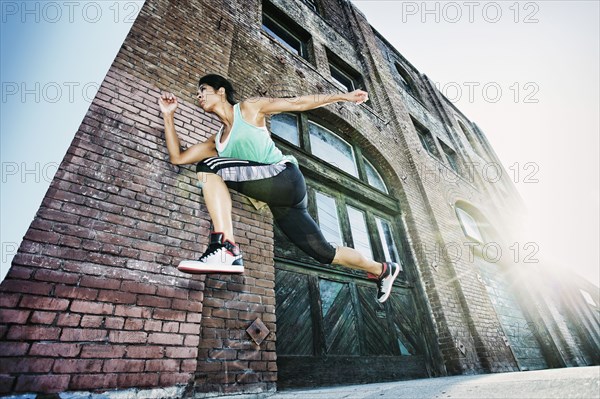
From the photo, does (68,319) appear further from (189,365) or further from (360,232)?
(360,232)

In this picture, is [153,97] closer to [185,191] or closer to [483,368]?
[185,191]

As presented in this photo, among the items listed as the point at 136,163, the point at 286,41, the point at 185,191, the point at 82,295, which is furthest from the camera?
the point at 286,41

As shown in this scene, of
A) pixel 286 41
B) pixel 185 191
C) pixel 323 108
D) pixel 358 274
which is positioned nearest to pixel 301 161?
pixel 323 108

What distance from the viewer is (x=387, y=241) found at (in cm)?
503

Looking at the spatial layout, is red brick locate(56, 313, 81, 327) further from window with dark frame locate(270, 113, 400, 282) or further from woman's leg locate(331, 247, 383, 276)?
window with dark frame locate(270, 113, 400, 282)

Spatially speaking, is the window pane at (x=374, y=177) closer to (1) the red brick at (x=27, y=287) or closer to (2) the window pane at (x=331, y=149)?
(2) the window pane at (x=331, y=149)

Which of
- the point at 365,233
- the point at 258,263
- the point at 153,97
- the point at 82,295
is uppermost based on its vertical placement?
the point at 153,97

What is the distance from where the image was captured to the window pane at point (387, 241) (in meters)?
4.87

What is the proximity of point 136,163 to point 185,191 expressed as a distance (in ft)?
1.40

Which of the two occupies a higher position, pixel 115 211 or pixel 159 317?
pixel 115 211

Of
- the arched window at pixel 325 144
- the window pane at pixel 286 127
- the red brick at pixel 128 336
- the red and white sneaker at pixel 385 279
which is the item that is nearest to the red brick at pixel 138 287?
the red brick at pixel 128 336

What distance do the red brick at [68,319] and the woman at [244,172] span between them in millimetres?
654

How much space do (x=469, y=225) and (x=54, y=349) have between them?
8.27 meters

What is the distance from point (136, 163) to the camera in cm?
231
